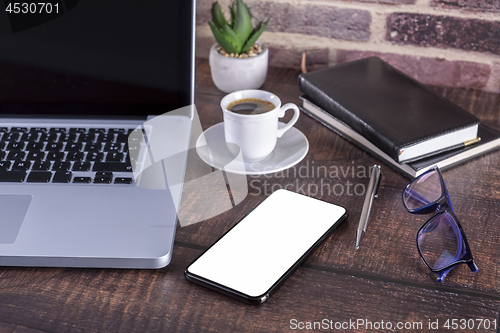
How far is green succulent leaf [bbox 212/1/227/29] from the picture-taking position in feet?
3.15

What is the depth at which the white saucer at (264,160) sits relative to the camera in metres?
0.73

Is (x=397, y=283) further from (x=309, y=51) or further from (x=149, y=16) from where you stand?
(x=309, y=51)

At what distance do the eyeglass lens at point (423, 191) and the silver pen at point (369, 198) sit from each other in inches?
1.8

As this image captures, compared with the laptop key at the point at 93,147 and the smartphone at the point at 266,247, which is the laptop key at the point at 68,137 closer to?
the laptop key at the point at 93,147

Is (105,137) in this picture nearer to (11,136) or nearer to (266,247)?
(11,136)

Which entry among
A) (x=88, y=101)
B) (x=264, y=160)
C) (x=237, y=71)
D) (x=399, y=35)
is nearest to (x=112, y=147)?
(x=88, y=101)

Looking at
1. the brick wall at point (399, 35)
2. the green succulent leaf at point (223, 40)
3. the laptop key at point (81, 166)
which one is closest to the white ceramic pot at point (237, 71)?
the green succulent leaf at point (223, 40)

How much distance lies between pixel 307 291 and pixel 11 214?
0.39m

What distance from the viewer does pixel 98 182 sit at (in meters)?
0.67

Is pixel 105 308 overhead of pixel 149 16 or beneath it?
beneath

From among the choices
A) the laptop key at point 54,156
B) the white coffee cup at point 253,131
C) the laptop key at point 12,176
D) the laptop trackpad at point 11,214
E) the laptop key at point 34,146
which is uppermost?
the white coffee cup at point 253,131

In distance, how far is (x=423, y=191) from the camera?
65cm

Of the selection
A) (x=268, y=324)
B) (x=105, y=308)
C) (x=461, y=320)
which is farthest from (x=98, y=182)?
(x=461, y=320)

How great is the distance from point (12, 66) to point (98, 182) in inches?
11.5
